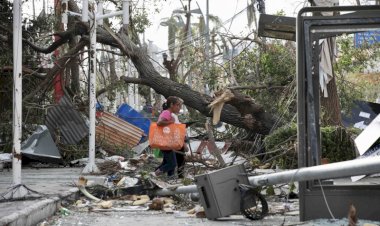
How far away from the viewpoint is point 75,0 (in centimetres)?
1866

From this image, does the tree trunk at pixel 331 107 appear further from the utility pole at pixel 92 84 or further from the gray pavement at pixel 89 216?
the gray pavement at pixel 89 216

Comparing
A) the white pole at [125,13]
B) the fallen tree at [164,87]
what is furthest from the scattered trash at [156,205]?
the fallen tree at [164,87]

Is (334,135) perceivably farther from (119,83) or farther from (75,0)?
(75,0)

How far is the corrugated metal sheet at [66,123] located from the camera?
16797 mm

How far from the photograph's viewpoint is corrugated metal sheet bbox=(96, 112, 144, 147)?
59.4 feet

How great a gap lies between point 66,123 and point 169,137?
5.60m

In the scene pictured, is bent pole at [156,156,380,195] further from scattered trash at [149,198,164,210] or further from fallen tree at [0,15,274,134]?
fallen tree at [0,15,274,134]

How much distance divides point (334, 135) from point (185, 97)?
384cm

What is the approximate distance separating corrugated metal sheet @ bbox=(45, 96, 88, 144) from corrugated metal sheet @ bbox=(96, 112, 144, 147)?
0.90m

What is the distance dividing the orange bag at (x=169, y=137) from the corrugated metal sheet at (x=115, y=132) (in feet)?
19.3

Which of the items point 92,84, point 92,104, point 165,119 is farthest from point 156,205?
point 92,84

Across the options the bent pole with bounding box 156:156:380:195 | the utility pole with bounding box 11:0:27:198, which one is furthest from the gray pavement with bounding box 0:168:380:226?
the utility pole with bounding box 11:0:27:198

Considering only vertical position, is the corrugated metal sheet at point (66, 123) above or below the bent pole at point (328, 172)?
above

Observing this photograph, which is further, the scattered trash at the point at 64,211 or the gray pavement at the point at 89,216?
the scattered trash at the point at 64,211
